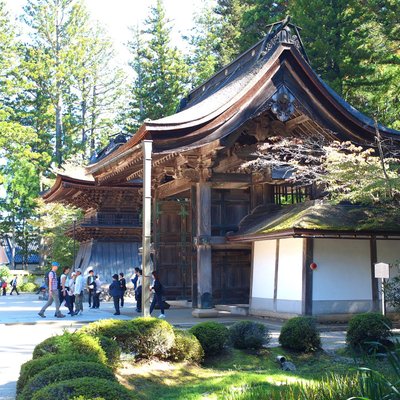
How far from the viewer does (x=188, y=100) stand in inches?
1050

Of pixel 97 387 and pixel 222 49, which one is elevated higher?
pixel 222 49

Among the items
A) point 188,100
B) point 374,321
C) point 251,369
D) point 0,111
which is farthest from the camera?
point 0,111

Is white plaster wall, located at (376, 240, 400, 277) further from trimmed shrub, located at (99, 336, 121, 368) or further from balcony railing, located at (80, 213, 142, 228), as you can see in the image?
balcony railing, located at (80, 213, 142, 228)

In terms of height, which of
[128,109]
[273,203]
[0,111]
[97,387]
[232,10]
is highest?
[232,10]

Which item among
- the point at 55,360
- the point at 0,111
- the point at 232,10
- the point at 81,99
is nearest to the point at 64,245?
the point at 0,111

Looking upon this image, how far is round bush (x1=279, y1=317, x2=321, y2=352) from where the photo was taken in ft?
36.8

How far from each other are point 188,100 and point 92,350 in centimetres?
1960

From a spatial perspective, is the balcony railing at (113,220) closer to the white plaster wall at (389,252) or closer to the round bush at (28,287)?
the round bush at (28,287)

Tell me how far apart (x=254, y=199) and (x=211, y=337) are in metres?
11.5

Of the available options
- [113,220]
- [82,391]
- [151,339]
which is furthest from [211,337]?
[113,220]

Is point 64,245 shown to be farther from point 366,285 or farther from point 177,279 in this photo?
point 366,285

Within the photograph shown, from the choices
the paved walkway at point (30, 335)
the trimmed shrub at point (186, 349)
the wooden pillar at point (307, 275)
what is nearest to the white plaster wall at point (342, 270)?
the wooden pillar at point (307, 275)

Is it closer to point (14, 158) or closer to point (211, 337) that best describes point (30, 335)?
point (211, 337)

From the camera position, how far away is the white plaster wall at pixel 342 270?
17156mm
